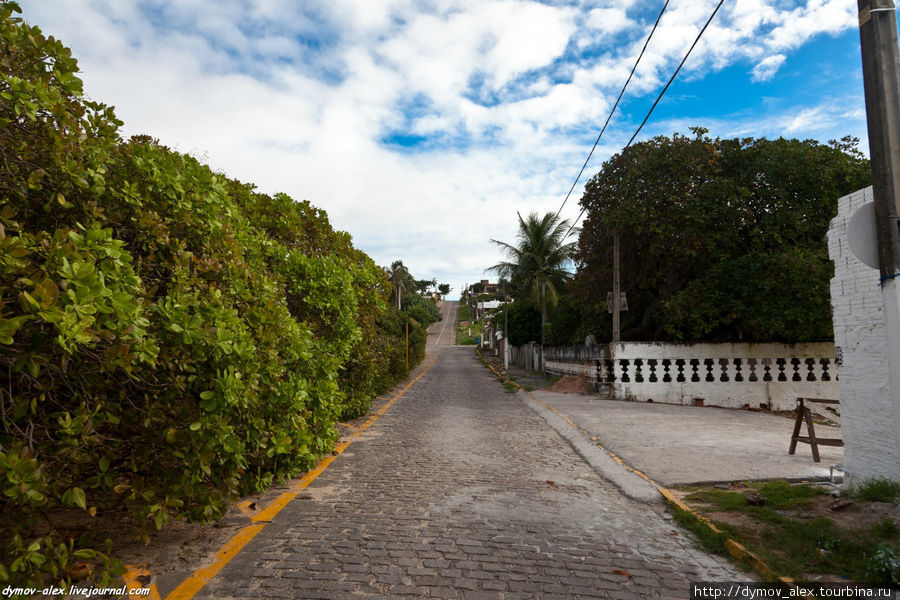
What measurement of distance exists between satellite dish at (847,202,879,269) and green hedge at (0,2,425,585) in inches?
184

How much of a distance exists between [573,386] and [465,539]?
15.0 m

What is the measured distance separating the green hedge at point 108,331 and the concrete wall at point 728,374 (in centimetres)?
1175

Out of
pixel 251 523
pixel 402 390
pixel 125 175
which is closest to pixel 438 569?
pixel 251 523

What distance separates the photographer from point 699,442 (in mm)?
8562

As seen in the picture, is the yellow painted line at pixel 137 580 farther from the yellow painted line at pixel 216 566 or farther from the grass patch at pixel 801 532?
the grass patch at pixel 801 532

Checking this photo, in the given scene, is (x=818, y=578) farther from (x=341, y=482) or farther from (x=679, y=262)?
(x=679, y=262)

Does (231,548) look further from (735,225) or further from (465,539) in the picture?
(735,225)

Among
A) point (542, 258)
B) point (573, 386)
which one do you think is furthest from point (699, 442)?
point (542, 258)

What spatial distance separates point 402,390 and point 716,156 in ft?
38.8

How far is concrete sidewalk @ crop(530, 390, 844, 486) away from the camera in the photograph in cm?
659

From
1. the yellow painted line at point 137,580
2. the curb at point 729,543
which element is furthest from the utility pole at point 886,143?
the yellow painted line at point 137,580

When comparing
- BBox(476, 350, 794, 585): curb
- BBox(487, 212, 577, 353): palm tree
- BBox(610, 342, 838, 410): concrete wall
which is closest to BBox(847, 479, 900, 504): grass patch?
BBox(476, 350, 794, 585): curb

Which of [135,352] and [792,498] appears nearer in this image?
[135,352]

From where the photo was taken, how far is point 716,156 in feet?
47.8
